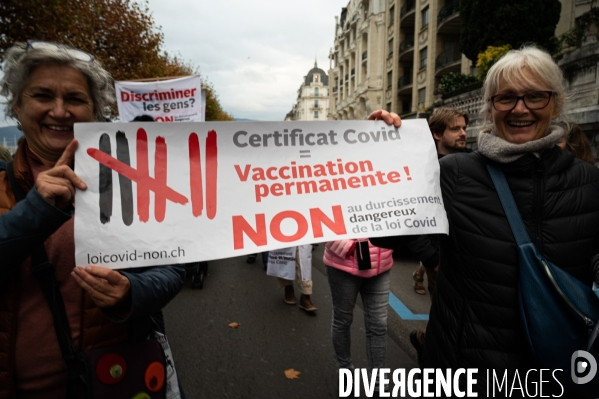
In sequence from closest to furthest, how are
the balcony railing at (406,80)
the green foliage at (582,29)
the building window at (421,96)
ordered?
1. the green foliage at (582,29)
2. the building window at (421,96)
3. the balcony railing at (406,80)

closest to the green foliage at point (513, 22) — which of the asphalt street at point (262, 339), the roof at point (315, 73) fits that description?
the asphalt street at point (262, 339)

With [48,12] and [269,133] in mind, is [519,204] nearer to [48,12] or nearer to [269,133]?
[269,133]

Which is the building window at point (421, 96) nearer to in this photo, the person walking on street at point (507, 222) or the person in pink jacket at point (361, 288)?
the person in pink jacket at point (361, 288)

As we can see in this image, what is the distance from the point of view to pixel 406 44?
31.6m

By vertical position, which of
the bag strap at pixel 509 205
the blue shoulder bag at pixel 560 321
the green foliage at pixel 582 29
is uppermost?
the green foliage at pixel 582 29

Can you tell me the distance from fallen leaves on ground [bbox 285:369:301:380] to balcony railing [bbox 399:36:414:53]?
32.8 m

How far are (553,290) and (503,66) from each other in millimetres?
944

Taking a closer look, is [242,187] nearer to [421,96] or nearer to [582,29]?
[582,29]

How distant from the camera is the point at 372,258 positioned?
2.62m

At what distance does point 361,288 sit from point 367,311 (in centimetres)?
17

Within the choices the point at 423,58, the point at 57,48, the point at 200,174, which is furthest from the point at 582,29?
the point at 423,58

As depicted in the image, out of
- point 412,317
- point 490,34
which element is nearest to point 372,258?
point 412,317

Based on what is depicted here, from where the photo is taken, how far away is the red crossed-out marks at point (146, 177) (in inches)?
54.1

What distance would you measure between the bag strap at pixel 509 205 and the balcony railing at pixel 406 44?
33.3m
